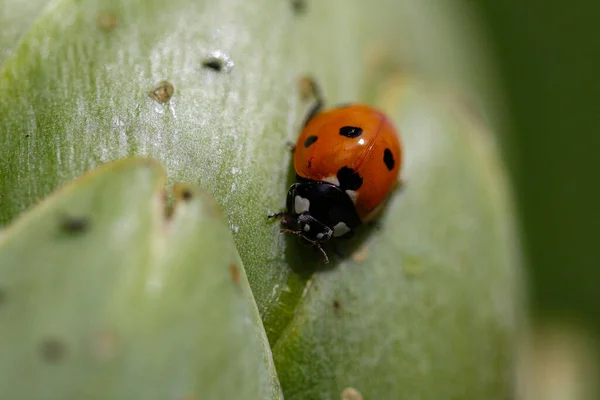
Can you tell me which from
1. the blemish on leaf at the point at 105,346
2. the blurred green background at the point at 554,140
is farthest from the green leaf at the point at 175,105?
the blurred green background at the point at 554,140

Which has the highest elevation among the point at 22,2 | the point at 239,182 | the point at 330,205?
the point at 22,2

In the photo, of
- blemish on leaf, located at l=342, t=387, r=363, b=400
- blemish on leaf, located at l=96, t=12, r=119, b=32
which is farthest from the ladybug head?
blemish on leaf, located at l=96, t=12, r=119, b=32

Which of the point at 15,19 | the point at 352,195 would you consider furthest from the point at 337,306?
the point at 15,19

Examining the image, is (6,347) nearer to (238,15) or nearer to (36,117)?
(36,117)

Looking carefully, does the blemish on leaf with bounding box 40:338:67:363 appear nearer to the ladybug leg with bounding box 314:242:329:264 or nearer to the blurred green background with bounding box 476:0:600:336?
the ladybug leg with bounding box 314:242:329:264

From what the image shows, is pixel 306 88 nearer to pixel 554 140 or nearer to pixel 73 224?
pixel 73 224

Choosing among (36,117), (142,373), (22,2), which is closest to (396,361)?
(142,373)

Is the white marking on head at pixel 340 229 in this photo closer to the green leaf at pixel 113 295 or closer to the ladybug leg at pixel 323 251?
the ladybug leg at pixel 323 251
